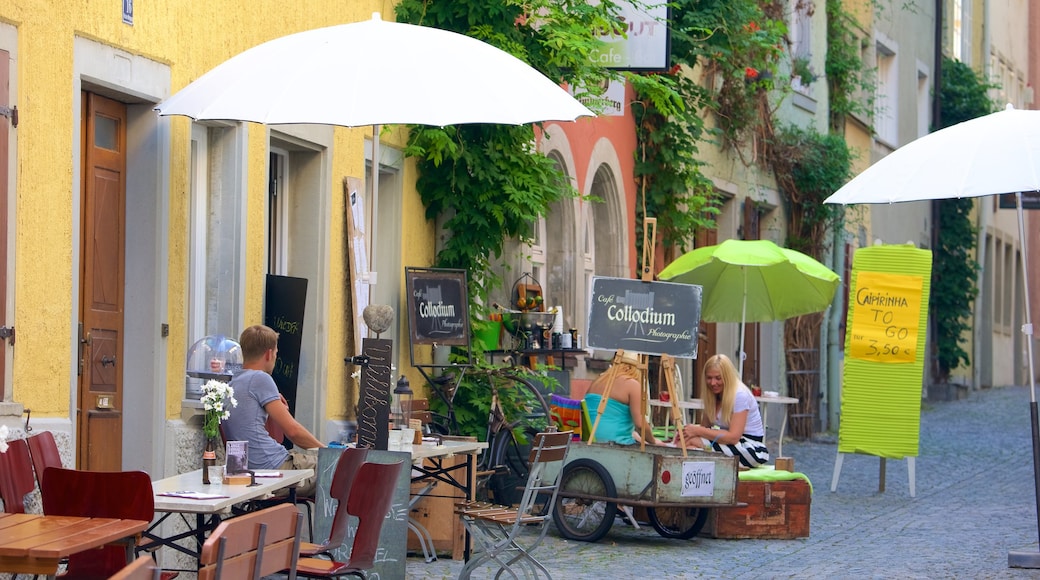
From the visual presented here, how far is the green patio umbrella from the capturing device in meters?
14.3

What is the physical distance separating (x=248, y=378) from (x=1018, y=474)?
34.4 feet

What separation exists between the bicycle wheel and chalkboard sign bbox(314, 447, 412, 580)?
12.0 feet

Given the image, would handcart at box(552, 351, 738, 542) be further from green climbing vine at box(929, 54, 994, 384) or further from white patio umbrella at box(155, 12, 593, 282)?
green climbing vine at box(929, 54, 994, 384)

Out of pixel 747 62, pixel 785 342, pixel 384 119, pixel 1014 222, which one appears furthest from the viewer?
pixel 1014 222

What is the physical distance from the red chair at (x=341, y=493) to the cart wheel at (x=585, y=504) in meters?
3.41

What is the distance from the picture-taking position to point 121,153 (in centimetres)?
823

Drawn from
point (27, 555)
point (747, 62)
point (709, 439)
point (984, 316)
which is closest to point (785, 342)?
point (747, 62)

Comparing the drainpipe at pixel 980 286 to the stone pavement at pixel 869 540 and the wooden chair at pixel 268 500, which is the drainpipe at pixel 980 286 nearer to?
the stone pavement at pixel 869 540

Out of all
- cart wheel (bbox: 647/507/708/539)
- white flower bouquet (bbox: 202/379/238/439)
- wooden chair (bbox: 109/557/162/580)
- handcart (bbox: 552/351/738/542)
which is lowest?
cart wheel (bbox: 647/507/708/539)

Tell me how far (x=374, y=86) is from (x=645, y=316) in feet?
14.1

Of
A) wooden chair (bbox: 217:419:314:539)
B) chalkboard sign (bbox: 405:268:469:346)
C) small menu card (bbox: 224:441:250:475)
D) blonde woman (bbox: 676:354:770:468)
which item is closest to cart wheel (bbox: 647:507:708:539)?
blonde woman (bbox: 676:354:770:468)

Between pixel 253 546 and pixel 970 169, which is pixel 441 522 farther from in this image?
pixel 253 546

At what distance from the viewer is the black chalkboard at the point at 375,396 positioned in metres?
7.55

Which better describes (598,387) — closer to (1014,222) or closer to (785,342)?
(785,342)
